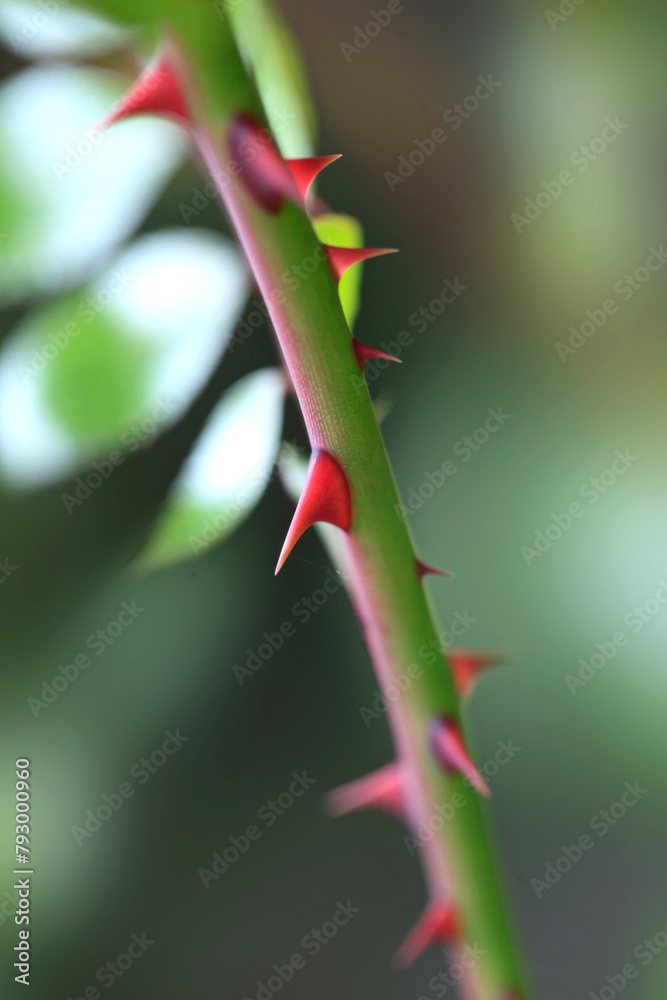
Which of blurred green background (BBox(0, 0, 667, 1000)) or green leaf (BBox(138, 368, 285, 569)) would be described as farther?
blurred green background (BBox(0, 0, 667, 1000))

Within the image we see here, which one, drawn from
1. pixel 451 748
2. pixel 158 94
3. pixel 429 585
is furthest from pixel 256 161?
pixel 429 585

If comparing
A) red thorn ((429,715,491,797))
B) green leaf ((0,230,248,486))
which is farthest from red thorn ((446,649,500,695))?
green leaf ((0,230,248,486))

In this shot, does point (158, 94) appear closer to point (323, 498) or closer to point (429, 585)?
point (323, 498)

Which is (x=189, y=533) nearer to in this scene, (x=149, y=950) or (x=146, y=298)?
(x=146, y=298)

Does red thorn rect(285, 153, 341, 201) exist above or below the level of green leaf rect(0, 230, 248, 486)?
Result: above

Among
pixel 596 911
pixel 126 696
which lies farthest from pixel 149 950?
pixel 596 911

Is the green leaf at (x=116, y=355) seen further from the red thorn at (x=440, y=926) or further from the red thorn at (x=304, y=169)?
the red thorn at (x=440, y=926)

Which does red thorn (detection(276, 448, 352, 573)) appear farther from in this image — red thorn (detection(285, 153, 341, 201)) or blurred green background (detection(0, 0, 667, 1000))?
blurred green background (detection(0, 0, 667, 1000))
